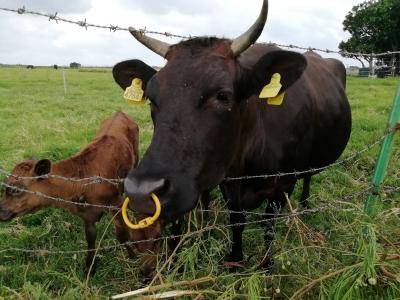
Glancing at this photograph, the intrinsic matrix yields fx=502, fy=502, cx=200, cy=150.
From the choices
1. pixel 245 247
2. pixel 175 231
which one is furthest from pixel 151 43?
pixel 245 247

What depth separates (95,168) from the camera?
219 inches

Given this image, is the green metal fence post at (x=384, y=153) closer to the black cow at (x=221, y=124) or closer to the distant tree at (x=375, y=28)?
the black cow at (x=221, y=124)

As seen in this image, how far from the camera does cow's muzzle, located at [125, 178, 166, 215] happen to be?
2.71 meters

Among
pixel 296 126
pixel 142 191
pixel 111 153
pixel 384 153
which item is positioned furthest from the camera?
pixel 111 153

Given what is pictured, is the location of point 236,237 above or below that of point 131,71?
below

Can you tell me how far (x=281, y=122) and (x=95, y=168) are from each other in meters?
2.18

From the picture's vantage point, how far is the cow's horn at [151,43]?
3.88 m

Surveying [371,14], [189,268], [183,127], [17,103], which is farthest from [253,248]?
[371,14]

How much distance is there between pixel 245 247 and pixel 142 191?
269 cm

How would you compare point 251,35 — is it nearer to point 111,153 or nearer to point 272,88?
point 272,88

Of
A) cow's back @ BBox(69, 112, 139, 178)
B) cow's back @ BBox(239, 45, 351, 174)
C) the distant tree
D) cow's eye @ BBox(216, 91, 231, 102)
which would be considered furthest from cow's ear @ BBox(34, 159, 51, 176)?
the distant tree

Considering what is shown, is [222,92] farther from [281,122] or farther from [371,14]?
[371,14]

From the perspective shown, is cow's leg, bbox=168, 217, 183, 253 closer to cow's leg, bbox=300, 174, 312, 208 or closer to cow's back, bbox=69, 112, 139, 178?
cow's back, bbox=69, 112, 139, 178

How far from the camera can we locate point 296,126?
15.6 ft
